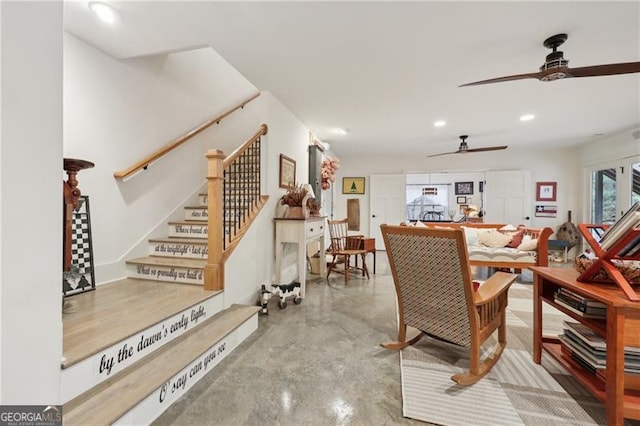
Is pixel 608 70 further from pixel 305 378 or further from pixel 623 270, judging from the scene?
pixel 305 378

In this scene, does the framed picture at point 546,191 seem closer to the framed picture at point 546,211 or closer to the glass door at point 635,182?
the framed picture at point 546,211

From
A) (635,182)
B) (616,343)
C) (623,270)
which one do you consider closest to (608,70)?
(623,270)

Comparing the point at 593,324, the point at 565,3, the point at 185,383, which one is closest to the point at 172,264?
the point at 185,383

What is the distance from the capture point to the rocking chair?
1645mm

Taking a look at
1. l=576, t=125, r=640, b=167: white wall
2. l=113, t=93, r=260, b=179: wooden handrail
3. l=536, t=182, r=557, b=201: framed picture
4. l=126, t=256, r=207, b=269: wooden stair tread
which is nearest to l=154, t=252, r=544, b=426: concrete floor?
l=126, t=256, r=207, b=269: wooden stair tread

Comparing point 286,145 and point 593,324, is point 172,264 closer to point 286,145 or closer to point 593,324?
point 286,145

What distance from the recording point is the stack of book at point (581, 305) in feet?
4.85

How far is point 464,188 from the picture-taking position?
9.28 meters

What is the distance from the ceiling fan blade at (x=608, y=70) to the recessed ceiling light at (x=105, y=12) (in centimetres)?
330

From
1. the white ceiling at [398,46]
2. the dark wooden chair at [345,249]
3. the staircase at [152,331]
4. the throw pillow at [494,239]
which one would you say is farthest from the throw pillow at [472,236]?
the staircase at [152,331]

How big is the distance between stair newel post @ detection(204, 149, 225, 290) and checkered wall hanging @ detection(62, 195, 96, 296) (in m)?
0.96

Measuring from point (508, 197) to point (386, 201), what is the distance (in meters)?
2.78

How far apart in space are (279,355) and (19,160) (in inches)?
69.9

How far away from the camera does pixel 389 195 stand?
7.10 metres
